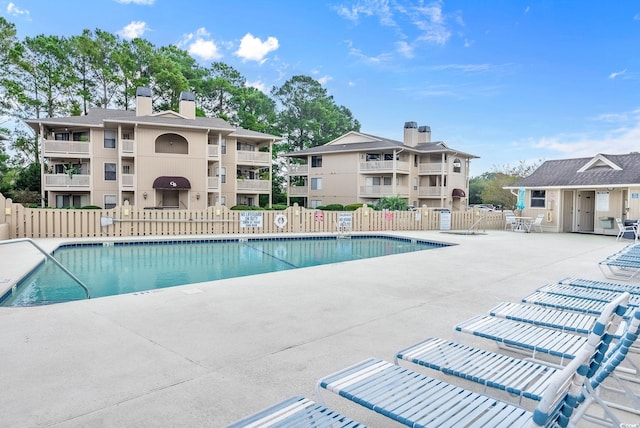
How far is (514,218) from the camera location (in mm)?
23547

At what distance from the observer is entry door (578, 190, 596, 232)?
23844 millimetres

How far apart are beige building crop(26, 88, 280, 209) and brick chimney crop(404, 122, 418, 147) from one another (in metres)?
15.8

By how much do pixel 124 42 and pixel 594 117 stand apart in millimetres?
39868

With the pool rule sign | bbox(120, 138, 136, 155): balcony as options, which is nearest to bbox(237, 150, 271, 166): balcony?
bbox(120, 138, 136, 155): balcony

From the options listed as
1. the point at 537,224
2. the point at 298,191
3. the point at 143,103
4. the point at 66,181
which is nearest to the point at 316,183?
the point at 298,191

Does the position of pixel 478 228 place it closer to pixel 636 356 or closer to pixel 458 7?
pixel 458 7

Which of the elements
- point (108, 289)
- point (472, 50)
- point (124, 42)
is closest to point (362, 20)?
point (472, 50)

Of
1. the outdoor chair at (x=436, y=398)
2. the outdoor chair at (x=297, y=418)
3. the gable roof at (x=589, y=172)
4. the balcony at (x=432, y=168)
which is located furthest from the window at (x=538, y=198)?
the outdoor chair at (x=297, y=418)

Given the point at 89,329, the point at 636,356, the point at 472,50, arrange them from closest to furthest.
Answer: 1. the point at 636,356
2. the point at 89,329
3. the point at 472,50

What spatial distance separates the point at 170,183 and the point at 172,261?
14.0 meters

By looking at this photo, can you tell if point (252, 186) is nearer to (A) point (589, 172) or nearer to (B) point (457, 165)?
(B) point (457, 165)

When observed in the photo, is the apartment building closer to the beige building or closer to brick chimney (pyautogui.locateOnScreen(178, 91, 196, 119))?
the beige building

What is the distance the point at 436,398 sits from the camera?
253 centimetres

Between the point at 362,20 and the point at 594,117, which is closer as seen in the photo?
the point at 362,20
